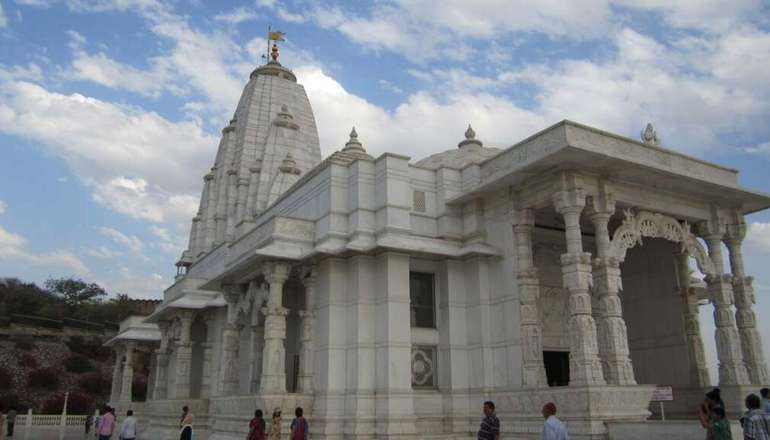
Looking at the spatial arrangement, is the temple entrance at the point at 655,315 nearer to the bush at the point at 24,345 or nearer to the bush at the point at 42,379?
the bush at the point at 42,379

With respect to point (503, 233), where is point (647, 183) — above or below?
above

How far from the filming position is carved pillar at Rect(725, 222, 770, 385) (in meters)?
16.4

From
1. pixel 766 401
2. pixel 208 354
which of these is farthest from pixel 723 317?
pixel 208 354

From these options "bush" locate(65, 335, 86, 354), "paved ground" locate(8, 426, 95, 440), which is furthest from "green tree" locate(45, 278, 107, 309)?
"paved ground" locate(8, 426, 95, 440)

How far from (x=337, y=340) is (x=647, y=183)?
342 inches

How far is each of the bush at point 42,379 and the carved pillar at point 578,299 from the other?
4232cm

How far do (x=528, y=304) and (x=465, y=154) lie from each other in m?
6.51

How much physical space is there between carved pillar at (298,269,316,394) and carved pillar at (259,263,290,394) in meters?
0.50

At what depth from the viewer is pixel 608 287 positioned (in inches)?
558

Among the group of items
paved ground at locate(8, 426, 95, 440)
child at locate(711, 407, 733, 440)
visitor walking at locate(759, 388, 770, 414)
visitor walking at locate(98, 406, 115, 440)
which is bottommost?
paved ground at locate(8, 426, 95, 440)

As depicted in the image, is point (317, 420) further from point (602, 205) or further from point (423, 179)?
point (602, 205)

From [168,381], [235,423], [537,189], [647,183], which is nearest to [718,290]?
[647,183]

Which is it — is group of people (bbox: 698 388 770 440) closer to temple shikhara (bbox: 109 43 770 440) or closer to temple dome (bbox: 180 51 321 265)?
temple shikhara (bbox: 109 43 770 440)

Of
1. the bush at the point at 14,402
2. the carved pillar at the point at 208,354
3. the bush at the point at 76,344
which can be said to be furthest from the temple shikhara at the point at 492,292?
the bush at the point at 76,344
